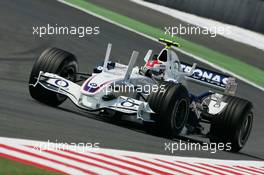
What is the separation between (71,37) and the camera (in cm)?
2277

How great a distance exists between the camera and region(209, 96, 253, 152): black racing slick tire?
44.4 ft

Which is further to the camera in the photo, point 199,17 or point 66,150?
point 199,17

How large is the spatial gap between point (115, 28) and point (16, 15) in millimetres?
3739

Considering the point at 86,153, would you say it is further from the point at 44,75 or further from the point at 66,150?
the point at 44,75

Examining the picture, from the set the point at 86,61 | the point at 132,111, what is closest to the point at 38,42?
the point at 86,61

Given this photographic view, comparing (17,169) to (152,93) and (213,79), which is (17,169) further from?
(213,79)
